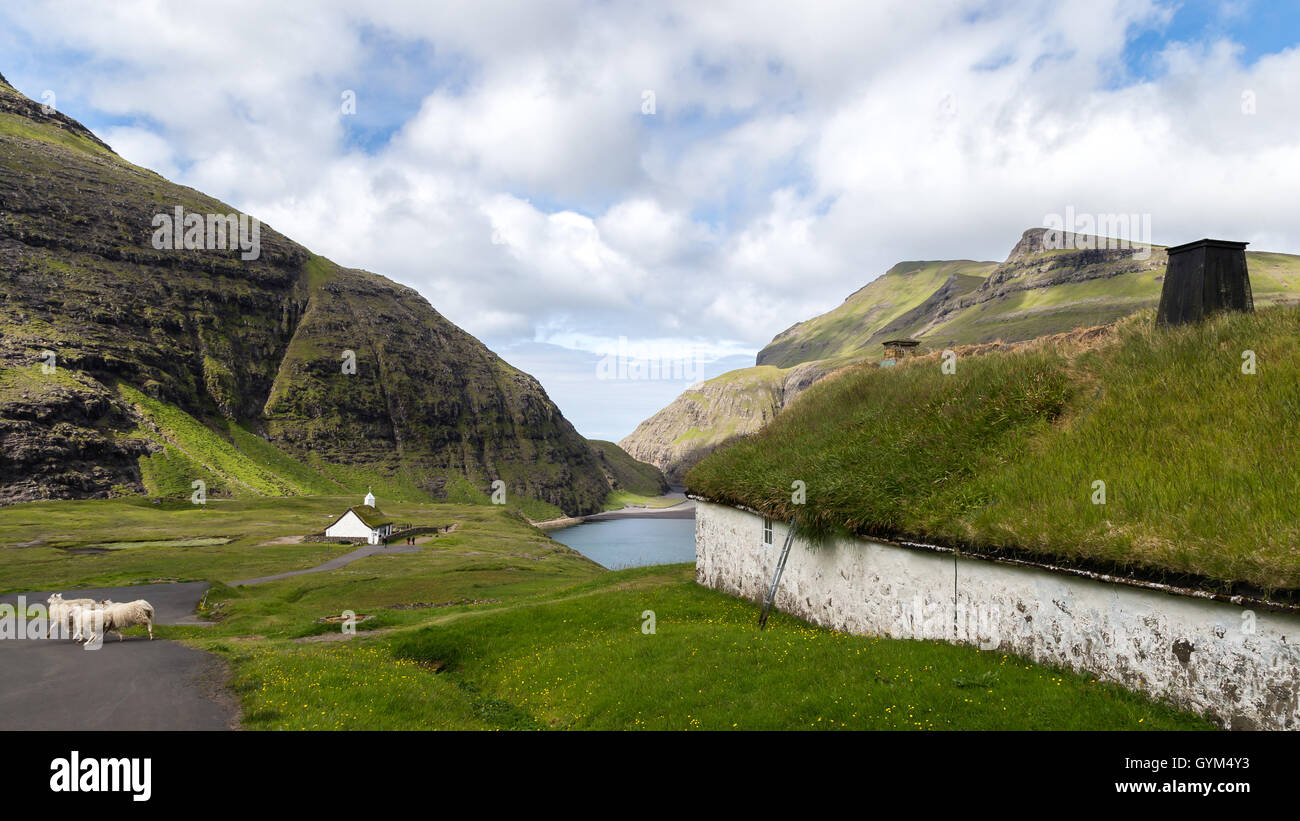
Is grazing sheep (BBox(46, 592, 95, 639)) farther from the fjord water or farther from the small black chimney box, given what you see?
the fjord water

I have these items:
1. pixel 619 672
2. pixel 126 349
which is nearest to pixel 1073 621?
pixel 619 672

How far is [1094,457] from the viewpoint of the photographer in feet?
49.8

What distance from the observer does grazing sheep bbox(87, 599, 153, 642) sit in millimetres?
21109

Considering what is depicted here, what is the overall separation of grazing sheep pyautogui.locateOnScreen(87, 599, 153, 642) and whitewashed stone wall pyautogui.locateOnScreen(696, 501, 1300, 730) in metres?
23.5

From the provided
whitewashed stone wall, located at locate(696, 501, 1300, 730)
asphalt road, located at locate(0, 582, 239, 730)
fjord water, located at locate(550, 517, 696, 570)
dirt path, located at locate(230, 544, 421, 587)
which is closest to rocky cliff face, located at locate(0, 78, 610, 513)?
fjord water, located at locate(550, 517, 696, 570)

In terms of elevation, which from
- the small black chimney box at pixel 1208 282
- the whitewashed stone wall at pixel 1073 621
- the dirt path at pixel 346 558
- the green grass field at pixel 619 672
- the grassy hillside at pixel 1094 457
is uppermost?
the small black chimney box at pixel 1208 282

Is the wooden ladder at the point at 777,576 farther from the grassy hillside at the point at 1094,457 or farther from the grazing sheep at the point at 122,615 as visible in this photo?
the grazing sheep at the point at 122,615

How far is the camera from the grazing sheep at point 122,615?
2111 cm

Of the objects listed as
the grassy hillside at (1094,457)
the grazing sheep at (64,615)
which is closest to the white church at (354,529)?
the grazing sheep at (64,615)

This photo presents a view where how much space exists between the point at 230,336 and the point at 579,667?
675ft

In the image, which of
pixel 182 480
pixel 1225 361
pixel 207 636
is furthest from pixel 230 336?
pixel 1225 361

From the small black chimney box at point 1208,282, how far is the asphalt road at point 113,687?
29.1 m

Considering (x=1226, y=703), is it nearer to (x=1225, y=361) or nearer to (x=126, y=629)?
(x=1225, y=361)
